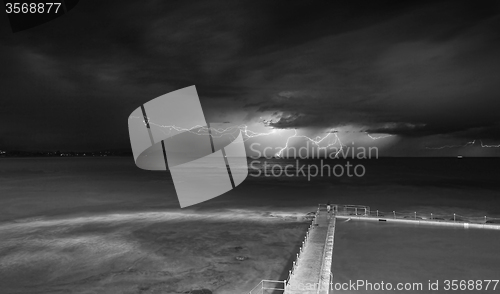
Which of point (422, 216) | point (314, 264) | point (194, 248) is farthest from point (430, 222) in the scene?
point (194, 248)

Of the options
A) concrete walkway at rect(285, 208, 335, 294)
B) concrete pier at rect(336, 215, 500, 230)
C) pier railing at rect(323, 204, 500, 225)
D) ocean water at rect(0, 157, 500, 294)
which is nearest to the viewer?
concrete walkway at rect(285, 208, 335, 294)

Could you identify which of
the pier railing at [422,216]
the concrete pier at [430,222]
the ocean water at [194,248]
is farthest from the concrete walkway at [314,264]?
the pier railing at [422,216]

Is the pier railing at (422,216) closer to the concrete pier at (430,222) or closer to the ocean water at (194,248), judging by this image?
the concrete pier at (430,222)

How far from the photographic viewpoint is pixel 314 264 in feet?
49.3

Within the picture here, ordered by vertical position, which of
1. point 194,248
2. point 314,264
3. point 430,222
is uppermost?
point 430,222

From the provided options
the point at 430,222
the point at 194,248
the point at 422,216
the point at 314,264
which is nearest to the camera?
the point at 314,264

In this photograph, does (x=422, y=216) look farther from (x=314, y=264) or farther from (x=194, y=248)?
(x=194, y=248)

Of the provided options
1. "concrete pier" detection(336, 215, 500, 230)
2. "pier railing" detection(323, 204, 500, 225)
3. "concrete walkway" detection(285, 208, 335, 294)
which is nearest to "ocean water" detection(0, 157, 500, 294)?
"concrete pier" detection(336, 215, 500, 230)

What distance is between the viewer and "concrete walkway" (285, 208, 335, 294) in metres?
12.6

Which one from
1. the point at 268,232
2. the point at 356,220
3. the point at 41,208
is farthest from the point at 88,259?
the point at 41,208

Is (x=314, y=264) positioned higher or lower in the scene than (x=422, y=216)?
lower

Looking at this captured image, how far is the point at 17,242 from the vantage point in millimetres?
22906

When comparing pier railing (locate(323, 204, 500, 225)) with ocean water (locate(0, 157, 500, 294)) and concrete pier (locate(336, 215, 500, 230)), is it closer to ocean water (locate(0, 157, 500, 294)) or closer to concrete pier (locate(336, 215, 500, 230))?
concrete pier (locate(336, 215, 500, 230))

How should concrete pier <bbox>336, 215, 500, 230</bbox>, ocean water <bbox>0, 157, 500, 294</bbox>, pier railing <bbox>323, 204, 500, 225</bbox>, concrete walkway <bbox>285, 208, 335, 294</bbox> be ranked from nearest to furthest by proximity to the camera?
concrete walkway <bbox>285, 208, 335, 294</bbox> → ocean water <bbox>0, 157, 500, 294</bbox> → concrete pier <bbox>336, 215, 500, 230</bbox> → pier railing <bbox>323, 204, 500, 225</bbox>
